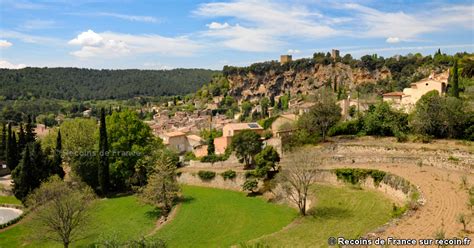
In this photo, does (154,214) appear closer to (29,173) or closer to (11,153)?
(29,173)

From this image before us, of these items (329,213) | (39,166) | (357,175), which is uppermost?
(357,175)

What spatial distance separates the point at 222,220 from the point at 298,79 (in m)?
109

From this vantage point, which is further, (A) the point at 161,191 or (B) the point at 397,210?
(A) the point at 161,191

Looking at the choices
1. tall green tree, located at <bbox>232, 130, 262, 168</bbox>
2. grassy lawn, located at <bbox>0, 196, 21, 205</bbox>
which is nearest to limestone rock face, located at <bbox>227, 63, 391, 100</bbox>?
tall green tree, located at <bbox>232, 130, 262, 168</bbox>

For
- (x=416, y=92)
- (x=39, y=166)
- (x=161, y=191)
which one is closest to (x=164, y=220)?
(x=161, y=191)

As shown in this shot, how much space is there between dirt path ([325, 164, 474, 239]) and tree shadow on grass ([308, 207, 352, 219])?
4.60m

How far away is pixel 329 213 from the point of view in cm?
2531

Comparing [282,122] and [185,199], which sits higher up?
[282,122]

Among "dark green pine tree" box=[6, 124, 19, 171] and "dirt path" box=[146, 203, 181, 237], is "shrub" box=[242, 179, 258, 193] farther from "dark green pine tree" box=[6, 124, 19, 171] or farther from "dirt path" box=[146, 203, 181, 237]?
"dark green pine tree" box=[6, 124, 19, 171]

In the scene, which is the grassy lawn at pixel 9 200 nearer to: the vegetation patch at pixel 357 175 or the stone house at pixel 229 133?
the stone house at pixel 229 133

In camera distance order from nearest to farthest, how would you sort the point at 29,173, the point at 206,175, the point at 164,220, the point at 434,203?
the point at 434,203
the point at 164,220
the point at 29,173
the point at 206,175

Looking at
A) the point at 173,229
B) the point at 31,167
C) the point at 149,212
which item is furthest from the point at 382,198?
the point at 31,167

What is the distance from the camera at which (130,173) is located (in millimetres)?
39250

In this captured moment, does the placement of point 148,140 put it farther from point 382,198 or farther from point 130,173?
point 382,198
